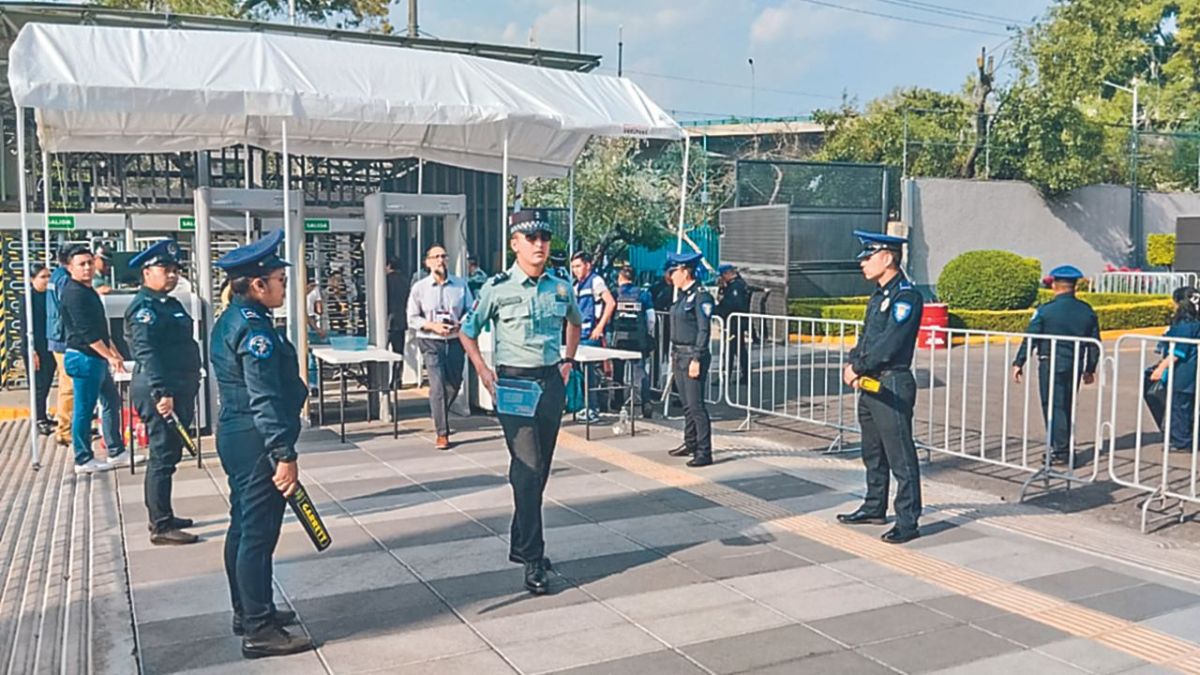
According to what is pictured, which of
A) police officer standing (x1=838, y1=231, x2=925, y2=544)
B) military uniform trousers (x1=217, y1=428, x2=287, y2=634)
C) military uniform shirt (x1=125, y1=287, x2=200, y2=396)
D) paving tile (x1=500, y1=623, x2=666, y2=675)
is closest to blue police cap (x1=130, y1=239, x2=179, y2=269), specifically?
military uniform shirt (x1=125, y1=287, x2=200, y2=396)

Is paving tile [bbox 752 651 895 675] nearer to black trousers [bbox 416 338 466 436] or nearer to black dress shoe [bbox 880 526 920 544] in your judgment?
black dress shoe [bbox 880 526 920 544]

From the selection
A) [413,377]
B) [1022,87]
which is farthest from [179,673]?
[1022,87]

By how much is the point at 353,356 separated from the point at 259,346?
518cm

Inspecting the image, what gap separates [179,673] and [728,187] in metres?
21.5

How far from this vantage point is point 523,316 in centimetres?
545

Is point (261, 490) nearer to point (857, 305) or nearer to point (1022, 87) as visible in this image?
point (857, 305)

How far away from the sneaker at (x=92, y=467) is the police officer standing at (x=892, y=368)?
588 centimetres

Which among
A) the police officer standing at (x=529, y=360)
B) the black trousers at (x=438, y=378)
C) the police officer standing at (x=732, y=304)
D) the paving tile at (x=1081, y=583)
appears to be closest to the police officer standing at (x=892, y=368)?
the paving tile at (x=1081, y=583)

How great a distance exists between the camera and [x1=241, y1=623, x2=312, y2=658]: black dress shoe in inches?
175

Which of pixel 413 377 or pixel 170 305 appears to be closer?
pixel 170 305

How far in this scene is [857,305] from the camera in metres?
19.1

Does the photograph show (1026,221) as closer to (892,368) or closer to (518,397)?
(892,368)

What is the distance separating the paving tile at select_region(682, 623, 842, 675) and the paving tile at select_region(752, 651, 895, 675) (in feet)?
0.14

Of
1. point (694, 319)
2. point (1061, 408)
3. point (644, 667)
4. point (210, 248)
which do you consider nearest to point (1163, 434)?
point (1061, 408)
